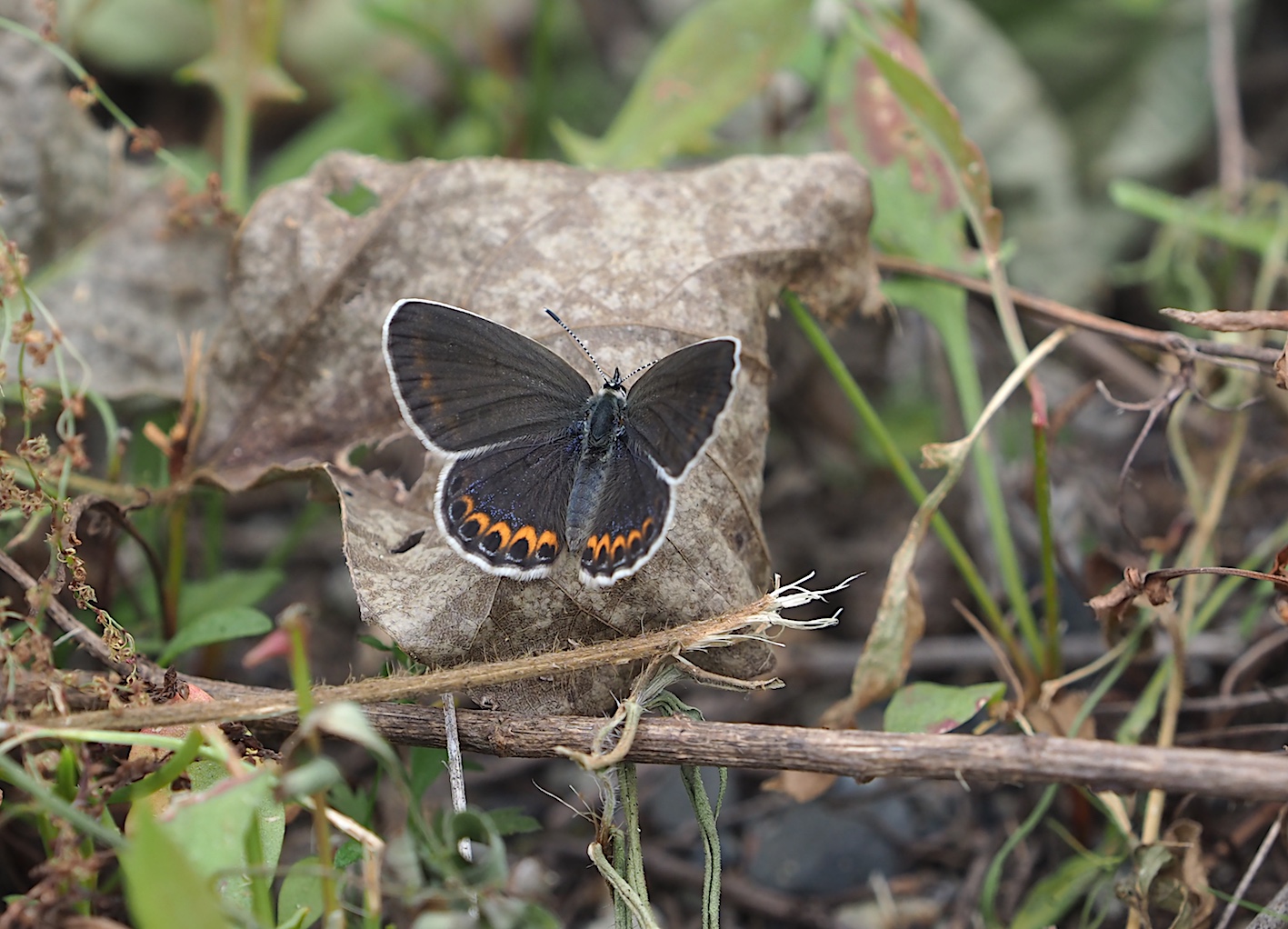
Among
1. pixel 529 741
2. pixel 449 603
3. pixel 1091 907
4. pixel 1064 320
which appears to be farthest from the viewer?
pixel 1064 320

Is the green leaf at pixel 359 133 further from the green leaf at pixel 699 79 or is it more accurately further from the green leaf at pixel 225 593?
the green leaf at pixel 225 593

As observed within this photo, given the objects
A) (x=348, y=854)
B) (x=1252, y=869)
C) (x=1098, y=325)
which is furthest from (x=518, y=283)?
(x=1252, y=869)

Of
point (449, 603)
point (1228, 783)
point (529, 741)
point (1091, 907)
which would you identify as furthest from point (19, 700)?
point (1091, 907)

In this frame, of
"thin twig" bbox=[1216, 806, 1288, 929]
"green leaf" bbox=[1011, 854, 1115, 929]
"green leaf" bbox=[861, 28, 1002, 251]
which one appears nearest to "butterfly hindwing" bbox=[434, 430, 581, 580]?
"green leaf" bbox=[861, 28, 1002, 251]

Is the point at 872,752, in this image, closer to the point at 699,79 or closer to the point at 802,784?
the point at 802,784

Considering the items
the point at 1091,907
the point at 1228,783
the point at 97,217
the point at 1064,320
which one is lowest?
the point at 1091,907

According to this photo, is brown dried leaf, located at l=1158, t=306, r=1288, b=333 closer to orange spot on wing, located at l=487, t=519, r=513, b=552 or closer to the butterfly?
the butterfly

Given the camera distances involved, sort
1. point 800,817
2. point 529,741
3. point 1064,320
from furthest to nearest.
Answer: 1. point 800,817
2. point 1064,320
3. point 529,741

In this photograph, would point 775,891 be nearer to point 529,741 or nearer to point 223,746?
point 529,741
